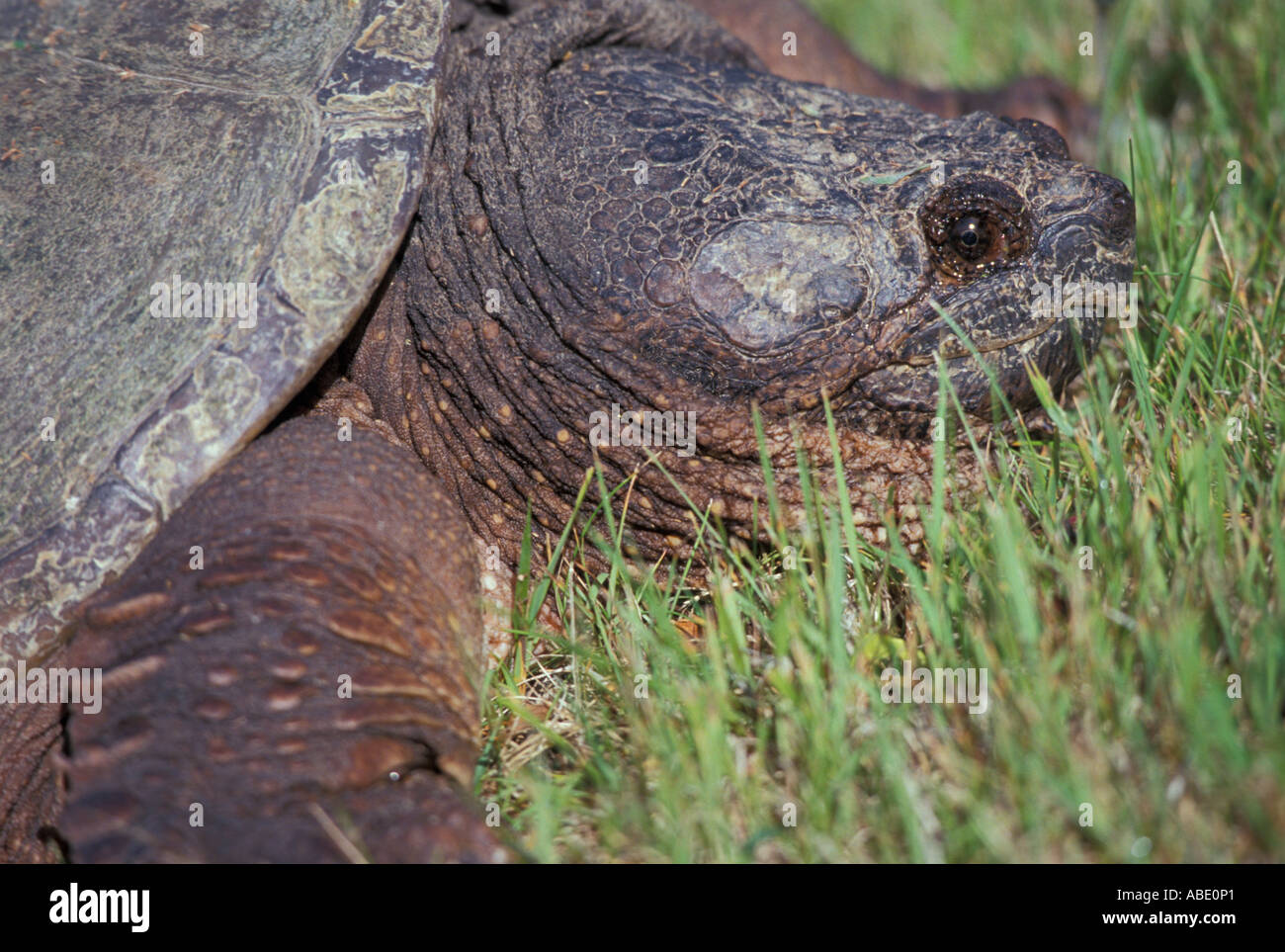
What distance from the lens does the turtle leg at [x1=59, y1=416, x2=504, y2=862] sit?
70.9 inches

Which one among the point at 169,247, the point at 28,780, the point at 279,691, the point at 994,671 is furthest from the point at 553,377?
the point at 28,780

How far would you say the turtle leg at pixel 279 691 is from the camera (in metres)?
1.80

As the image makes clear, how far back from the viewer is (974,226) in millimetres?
2562

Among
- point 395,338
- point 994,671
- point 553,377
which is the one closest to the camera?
point 994,671

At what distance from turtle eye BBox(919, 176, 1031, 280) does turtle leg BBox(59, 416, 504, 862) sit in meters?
1.48

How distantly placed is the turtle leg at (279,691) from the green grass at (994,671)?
243 mm

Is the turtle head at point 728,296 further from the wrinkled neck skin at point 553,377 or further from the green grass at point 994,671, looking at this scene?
the green grass at point 994,671

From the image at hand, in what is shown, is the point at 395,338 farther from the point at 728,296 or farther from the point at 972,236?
the point at 972,236

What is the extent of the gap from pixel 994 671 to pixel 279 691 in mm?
1330

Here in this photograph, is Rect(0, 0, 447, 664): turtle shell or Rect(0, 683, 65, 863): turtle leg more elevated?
Rect(0, 0, 447, 664): turtle shell

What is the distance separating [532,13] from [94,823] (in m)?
A: 2.58

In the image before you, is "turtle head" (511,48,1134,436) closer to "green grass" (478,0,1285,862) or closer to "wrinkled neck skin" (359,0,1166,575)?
"wrinkled neck skin" (359,0,1166,575)

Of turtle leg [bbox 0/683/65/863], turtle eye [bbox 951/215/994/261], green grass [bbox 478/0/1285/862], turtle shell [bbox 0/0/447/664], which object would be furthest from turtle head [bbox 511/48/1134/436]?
turtle leg [bbox 0/683/65/863]

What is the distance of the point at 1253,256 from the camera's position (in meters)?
3.46
